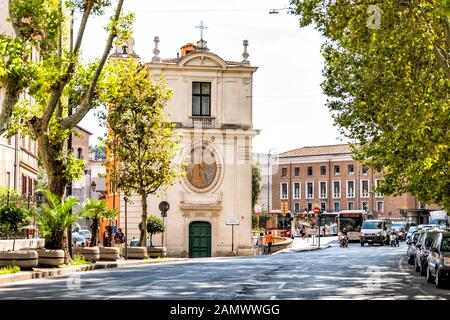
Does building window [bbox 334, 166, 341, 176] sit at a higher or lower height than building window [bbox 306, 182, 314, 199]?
higher

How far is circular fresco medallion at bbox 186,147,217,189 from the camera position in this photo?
57750 millimetres

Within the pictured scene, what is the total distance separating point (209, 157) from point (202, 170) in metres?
1.07

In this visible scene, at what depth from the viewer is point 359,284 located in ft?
77.0

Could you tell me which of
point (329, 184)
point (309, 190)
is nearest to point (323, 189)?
point (329, 184)

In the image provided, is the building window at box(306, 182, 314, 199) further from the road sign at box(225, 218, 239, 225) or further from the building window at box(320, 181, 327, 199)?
the road sign at box(225, 218, 239, 225)

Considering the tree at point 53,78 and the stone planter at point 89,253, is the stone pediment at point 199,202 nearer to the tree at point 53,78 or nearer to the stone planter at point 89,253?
the stone planter at point 89,253

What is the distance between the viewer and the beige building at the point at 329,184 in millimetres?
121750

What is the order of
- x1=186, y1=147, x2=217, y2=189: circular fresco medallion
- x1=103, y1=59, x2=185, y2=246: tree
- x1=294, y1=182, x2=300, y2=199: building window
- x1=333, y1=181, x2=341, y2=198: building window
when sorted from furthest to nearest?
x1=294, y1=182, x2=300, y2=199: building window, x1=333, y1=181, x2=341, y2=198: building window, x1=186, y1=147, x2=217, y2=189: circular fresco medallion, x1=103, y1=59, x2=185, y2=246: tree

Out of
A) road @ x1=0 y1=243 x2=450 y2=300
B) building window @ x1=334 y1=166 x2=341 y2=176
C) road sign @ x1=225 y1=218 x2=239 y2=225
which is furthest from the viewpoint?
building window @ x1=334 y1=166 x2=341 y2=176

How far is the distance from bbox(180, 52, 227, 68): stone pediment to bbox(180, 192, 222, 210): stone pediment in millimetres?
9107

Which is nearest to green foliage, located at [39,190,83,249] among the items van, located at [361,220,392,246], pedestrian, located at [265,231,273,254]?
pedestrian, located at [265,231,273,254]

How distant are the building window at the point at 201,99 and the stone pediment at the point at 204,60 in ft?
4.71

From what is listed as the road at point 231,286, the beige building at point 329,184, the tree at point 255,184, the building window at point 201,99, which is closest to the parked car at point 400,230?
the tree at point 255,184
